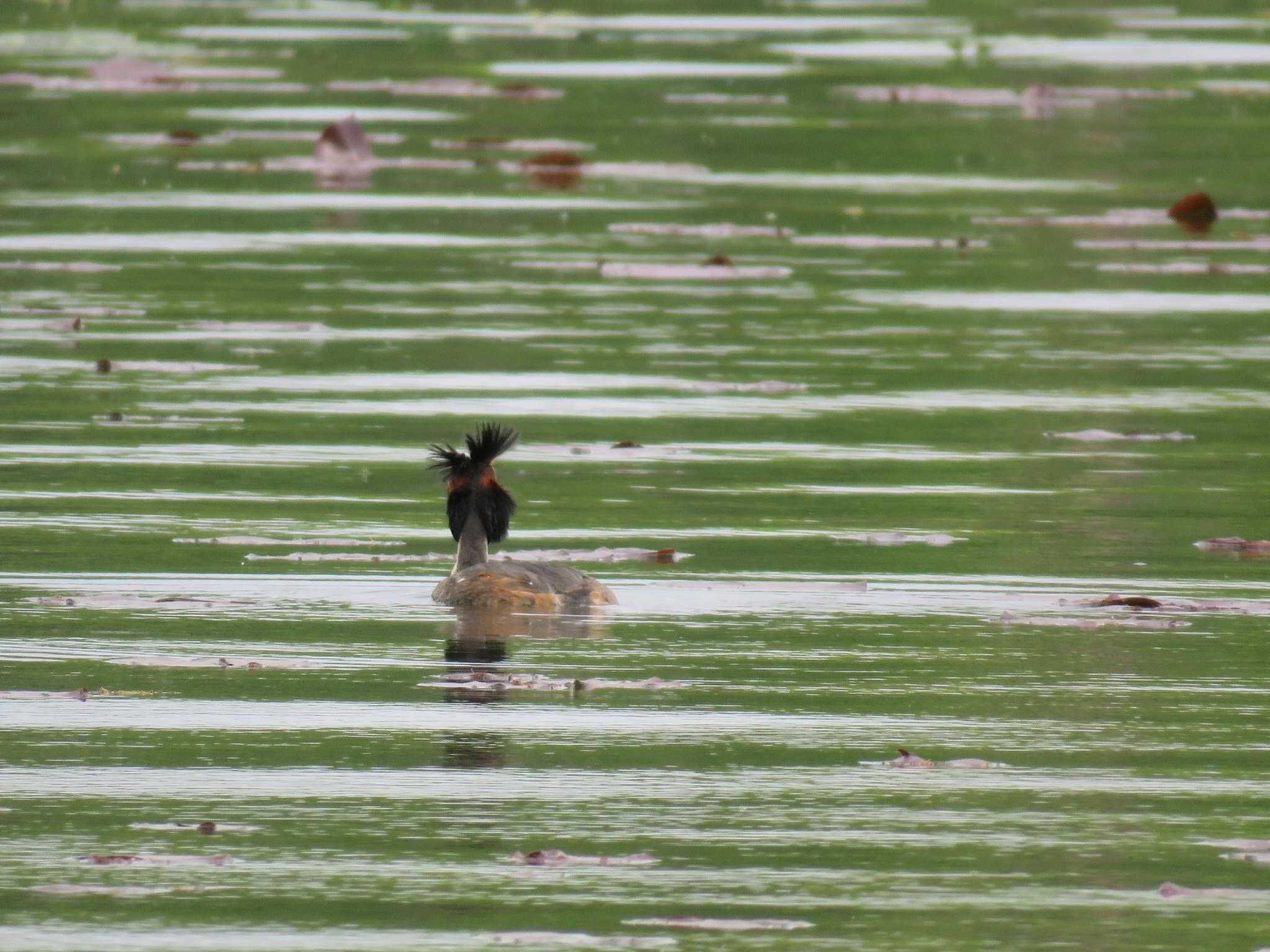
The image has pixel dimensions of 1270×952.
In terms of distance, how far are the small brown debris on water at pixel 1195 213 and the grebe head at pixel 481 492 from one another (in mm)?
10418

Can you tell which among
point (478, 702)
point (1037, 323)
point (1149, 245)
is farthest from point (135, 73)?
point (478, 702)

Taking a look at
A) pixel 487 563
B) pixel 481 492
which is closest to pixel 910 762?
pixel 487 563

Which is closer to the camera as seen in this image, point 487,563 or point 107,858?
point 107,858

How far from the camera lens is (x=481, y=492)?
10875 mm

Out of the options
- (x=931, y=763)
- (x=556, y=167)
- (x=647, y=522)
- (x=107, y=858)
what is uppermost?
(x=556, y=167)

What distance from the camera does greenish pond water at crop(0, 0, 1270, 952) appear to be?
22.9 ft

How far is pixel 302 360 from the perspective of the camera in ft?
51.3

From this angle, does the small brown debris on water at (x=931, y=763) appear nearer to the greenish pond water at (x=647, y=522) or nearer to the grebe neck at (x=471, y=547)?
the greenish pond water at (x=647, y=522)

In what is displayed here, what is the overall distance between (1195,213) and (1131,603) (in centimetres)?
1090

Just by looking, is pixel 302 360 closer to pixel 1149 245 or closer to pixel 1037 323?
pixel 1037 323

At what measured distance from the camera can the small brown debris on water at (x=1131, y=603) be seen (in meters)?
10.1

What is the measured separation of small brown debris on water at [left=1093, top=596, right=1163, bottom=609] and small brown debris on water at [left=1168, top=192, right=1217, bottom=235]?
35.2 feet

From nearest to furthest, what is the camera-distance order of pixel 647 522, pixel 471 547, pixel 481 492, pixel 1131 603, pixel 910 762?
pixel 910 762, pixel 1131 603, pixel 471 547, pixel 481 492, pixel 647 522

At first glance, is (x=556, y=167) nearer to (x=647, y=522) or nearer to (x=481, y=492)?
(x=647, y=522)
